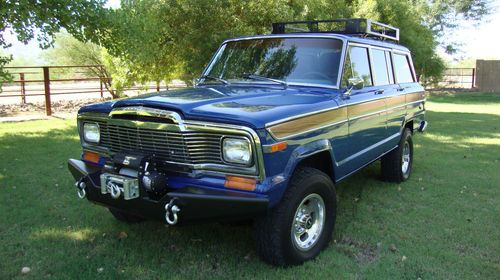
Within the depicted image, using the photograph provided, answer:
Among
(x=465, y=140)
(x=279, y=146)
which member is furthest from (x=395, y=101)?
(x=465, y=140)

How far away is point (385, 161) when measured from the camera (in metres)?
6.24

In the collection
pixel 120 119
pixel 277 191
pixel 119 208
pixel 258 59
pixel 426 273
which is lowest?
pixel 426 273

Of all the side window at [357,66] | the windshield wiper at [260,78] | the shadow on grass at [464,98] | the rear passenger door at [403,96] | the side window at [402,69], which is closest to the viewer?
the windshield wiper at [260,78]

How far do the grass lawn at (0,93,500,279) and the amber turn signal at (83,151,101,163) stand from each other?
76cm

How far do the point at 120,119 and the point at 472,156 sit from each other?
6.86 meters

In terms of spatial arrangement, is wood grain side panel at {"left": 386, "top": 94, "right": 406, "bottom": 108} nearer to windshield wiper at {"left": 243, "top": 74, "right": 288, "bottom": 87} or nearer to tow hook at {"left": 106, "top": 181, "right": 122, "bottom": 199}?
windshield wiper at {"left": 243, "top": 74, "right": 288, "bottom": 87}

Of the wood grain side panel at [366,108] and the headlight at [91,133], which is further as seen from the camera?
the wood grain side panel at [366,108]

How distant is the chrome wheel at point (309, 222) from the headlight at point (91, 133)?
1.93 meters

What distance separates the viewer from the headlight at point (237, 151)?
309 centimetres

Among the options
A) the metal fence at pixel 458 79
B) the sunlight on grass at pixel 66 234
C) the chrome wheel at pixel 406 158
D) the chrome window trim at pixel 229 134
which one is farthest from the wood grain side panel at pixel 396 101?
the metal fence at pixel 458 79

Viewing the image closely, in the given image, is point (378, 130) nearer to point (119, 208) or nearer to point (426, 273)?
point (426, 273)

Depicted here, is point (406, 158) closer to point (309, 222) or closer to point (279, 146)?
point (309, 222)

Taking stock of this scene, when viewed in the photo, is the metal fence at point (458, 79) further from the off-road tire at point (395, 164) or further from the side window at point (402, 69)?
the off-road tire at point (395, 164)

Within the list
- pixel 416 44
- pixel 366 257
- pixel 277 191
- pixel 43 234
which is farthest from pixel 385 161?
pixel 416 44
